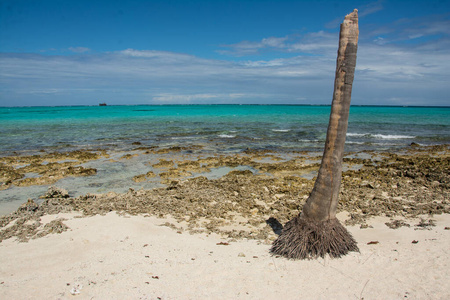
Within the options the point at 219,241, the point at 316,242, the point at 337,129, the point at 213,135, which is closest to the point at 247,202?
the point at 219,241

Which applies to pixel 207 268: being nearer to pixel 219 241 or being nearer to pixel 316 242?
pixel 219 241

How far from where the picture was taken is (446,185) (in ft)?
28.1

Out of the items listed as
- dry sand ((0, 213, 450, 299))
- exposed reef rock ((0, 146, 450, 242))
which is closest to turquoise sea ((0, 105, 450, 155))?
exposed reef rock ((0, 146, 450, 242))

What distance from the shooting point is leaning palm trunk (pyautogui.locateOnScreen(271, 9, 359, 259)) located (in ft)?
14.8

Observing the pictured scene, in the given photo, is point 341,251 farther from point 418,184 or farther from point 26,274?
point 418,184

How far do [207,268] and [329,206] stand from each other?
7.46 ft

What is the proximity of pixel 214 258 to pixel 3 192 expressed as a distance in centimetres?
832

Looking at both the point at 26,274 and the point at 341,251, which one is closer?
the point at 26,274

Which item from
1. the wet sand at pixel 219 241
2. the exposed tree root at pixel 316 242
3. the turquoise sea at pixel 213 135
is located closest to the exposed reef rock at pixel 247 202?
the wet sand at pixel 219 241

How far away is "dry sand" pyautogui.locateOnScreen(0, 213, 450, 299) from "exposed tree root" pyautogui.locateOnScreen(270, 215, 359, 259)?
0.15 meters

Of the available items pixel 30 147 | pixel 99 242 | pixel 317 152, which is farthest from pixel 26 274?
pixel 30 147

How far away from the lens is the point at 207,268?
4.60 m

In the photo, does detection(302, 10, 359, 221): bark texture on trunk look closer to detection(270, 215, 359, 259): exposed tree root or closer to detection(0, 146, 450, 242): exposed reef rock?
detection(270, 215, 359, 259): exposed tree root

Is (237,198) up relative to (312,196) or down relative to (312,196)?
down
